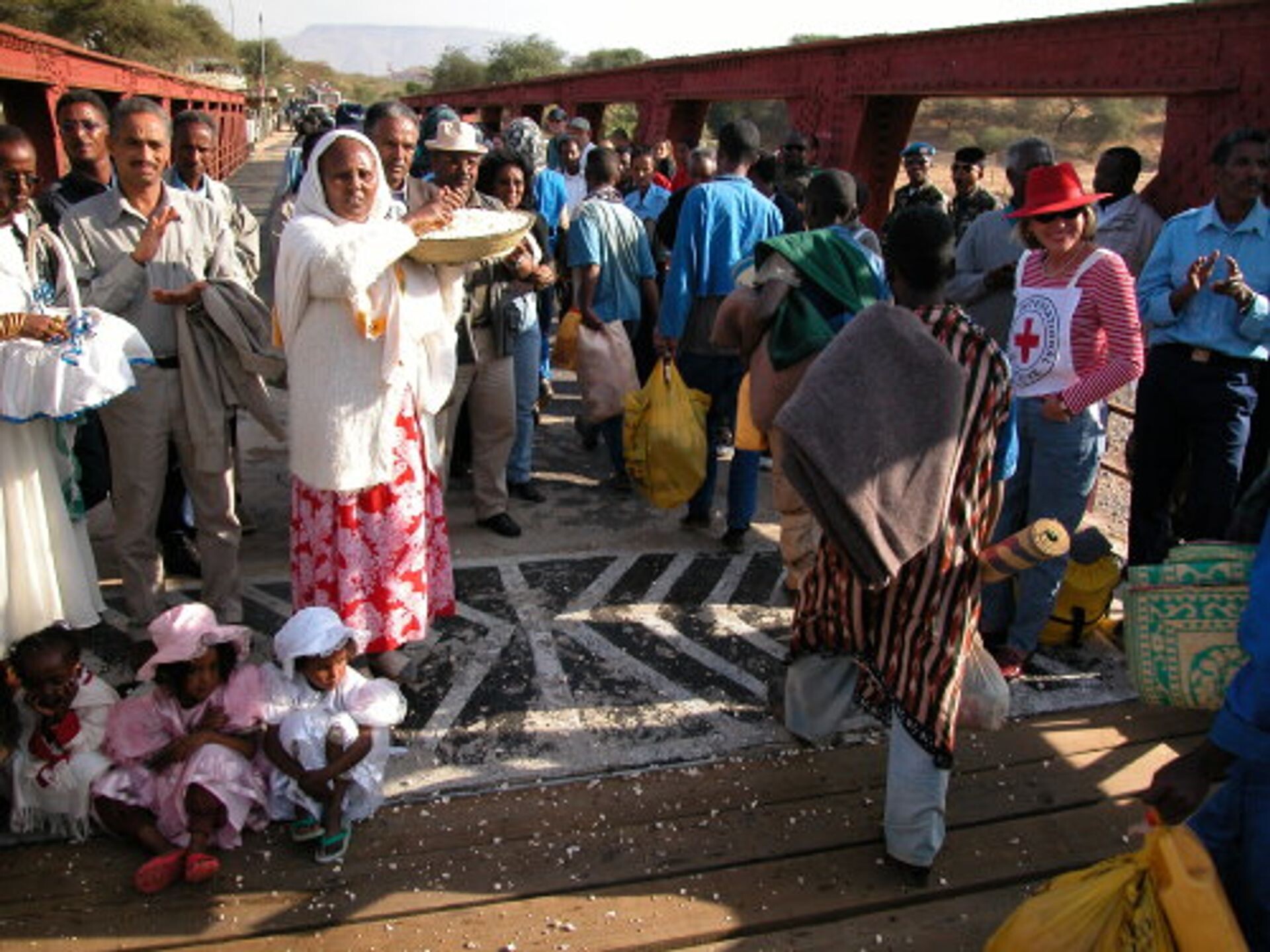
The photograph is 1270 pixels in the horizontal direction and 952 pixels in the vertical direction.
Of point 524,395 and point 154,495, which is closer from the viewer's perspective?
point 154,495

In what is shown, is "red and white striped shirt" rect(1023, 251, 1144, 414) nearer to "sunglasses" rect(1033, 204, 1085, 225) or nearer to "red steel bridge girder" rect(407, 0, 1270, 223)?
"sunglasses" rect(1033, 204, 1085, 225)

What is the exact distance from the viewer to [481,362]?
15.8 ft

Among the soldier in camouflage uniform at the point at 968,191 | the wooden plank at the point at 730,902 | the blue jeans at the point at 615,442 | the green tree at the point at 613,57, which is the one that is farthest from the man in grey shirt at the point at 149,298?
the green tree at the point at 613,57

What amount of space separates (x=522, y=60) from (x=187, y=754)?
7819 cm

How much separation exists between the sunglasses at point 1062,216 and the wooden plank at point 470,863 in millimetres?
1956

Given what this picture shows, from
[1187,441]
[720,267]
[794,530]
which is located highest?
[720,267]

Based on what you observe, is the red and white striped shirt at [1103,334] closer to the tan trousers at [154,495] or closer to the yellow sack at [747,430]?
the yellow sack at [747,430]

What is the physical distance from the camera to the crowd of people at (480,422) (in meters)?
2.56

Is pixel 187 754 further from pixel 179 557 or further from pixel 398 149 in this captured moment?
pixel 398 149

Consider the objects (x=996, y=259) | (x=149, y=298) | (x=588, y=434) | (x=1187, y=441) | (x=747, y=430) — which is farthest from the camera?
(x=588, y=434)

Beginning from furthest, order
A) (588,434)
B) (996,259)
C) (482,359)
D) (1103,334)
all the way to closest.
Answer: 1. (588,434)
2. (482,359)
3. (996,259)
4. (1103,334)

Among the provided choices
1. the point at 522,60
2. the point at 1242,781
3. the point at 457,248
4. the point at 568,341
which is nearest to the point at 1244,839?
the point at 1242,781

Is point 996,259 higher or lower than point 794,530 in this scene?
higher

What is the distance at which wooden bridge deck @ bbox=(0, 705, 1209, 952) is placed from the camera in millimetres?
2602
